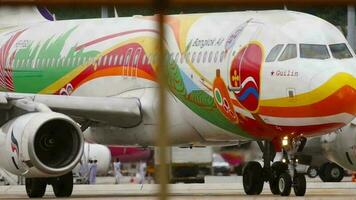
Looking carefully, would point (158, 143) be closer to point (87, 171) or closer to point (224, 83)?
point (224, 83)

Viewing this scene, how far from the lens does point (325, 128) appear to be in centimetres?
1900

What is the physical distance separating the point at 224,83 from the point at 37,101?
10.1 ft

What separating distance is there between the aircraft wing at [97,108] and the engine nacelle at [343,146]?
4.00 meters

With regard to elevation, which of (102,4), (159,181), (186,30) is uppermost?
(186,30)

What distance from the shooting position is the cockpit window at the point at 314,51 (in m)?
19.1

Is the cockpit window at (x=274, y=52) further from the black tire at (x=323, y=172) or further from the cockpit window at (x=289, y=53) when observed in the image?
the black tire at (x=323, y=172)

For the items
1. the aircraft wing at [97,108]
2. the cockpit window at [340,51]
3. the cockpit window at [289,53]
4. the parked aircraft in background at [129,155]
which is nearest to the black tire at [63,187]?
the aircraft wing at [97,108]

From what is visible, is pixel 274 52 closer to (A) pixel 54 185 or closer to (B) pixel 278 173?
(B) pixel 278 173

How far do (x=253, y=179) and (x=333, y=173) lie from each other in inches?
520

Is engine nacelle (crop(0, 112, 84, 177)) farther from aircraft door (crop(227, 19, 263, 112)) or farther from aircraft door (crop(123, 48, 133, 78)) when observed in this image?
aircraft door (crop(123, 48, 133, 78))

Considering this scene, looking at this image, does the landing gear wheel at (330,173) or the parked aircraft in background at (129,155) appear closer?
the landing gear wheel at (330,173)

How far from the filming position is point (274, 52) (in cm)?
1942

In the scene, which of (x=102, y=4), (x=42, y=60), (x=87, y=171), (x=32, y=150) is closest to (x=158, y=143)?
(x=102, y=4)

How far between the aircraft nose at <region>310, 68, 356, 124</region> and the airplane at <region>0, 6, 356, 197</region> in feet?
0.05
